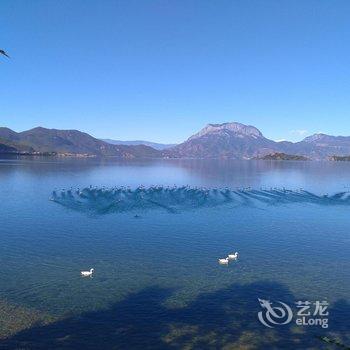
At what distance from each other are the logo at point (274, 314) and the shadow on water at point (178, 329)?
1.51 ft

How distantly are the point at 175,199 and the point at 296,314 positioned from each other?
195ft

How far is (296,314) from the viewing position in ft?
92.4

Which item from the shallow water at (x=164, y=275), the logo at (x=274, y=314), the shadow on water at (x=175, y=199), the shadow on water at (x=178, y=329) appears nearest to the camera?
the shadow on water at (x=178, y=329)

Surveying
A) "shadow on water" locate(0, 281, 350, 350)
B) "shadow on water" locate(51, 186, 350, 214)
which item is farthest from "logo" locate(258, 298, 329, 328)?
"shadow on water" locate(51, 186, 350, 214)

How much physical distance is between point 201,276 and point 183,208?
39209 millimetres

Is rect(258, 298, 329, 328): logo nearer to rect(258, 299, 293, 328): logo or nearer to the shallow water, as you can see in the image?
rect(258, 299, 293, 328): logo

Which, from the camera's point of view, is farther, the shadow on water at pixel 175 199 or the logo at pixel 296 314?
the shadow on water at pixel 175 199

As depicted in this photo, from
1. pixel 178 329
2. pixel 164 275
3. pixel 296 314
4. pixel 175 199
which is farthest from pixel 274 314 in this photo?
pixel 175 199

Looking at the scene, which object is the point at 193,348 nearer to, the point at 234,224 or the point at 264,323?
the point at 264,323

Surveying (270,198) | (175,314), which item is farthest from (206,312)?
(270,198)

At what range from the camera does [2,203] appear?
74.6 metres

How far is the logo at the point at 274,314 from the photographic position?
88.4 ft

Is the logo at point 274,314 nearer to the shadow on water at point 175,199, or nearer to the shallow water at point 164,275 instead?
the shallow water at point 164,275

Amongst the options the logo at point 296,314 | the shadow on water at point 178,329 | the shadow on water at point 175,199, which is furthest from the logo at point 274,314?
the shadow on water at point 175,199
